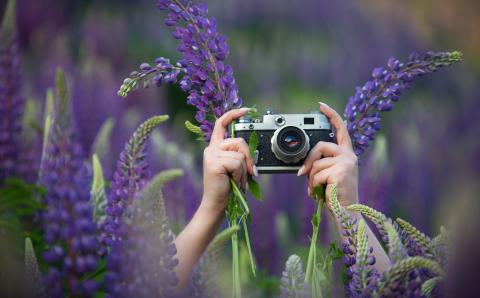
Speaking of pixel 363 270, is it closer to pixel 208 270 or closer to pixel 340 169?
pixel 208 270

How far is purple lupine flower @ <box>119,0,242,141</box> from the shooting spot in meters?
0.78

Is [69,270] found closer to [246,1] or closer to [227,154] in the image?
[227,154]

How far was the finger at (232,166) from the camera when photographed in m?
0.79

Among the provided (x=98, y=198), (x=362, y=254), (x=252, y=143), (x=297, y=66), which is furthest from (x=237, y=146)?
(x=297, y=66)

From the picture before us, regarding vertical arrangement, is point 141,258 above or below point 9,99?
below

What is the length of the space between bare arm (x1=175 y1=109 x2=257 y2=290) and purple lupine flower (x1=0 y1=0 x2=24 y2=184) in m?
0.19

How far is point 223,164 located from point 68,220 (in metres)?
0.30

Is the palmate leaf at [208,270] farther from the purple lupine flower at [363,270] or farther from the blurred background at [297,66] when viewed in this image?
the blurred background at [297,66]

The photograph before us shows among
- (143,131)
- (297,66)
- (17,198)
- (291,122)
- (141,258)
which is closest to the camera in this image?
(141,258)

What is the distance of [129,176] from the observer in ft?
2.19

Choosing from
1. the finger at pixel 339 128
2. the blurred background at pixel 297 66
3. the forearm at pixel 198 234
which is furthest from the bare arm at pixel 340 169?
the blurred background at pixel 297 66

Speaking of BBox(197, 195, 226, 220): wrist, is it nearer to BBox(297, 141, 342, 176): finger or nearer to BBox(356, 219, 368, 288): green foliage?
BBox(297, 141, 342, 176): finger

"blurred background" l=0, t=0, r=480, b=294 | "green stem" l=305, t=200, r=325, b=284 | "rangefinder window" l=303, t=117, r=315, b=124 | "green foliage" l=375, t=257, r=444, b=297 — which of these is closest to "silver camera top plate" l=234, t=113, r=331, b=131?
"rangefinder window" l=303, t=117, r=315, b=124

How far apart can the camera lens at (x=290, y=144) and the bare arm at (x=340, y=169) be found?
0.04 ft
